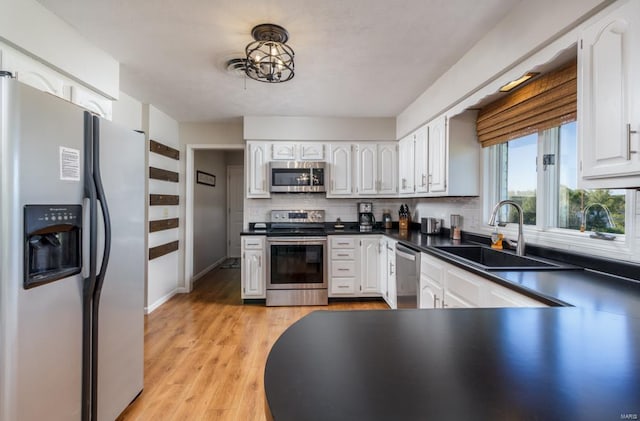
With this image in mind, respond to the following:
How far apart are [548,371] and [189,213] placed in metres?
4.34

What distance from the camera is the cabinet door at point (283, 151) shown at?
13.4 ft

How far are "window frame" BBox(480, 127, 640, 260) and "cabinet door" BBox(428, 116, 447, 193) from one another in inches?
14.1

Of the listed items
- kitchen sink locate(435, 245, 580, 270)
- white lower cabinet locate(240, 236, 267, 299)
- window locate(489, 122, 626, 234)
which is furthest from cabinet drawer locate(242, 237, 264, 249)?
window locate(489, 122, 626, 234)

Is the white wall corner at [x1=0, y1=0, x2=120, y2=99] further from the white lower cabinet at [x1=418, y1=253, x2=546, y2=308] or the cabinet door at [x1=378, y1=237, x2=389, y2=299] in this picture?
the cabinet door at [x1=378, y1=237, x2=389, y2=299]

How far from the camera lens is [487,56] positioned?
210 cm

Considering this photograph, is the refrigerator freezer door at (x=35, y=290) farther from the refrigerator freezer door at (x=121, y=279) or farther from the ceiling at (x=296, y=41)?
the ceiling at (x=296, y=41)

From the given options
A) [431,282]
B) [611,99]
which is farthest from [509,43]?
[431,282]

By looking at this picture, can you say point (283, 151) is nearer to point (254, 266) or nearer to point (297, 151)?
point (297, 151)

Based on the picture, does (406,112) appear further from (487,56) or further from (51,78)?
(51,78)

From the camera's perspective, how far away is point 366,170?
4.16 metres

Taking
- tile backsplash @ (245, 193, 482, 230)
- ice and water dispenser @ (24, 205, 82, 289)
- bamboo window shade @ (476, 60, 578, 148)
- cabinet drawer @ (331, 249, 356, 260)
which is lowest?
cabinet drawer @ (331, 249, 356, 260)

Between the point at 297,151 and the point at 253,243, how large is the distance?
1.32m

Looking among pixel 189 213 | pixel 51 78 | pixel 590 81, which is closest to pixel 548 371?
pixel 590 81

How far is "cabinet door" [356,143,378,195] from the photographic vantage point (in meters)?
4.16
